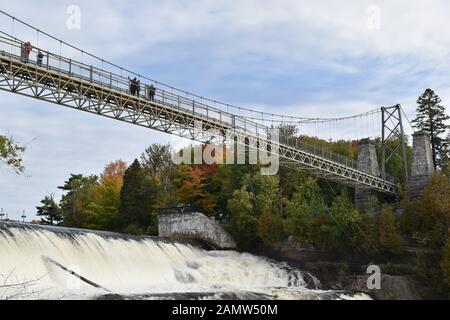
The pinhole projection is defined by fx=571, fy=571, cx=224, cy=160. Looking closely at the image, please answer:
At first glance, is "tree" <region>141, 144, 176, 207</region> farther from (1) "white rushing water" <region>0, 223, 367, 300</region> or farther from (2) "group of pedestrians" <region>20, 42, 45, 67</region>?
(2) "group of pedestrians" <region>20, 42, 45, 67</region>

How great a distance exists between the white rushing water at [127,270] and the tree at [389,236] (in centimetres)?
574

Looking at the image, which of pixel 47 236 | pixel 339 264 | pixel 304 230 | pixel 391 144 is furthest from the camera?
pixel 391 144

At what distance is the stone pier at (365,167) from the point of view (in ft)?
165

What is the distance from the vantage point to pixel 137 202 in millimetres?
53625

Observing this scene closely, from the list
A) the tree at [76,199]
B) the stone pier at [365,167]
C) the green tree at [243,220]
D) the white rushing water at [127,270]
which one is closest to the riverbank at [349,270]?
the green tree at [243,220]

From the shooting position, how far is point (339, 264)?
123 ft

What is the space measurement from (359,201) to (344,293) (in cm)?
2299

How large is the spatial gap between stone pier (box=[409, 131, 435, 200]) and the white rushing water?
57.5 feet

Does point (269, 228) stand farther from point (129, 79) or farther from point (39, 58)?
point (39, 58)

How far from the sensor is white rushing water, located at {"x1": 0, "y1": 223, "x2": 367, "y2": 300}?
22.4 metres

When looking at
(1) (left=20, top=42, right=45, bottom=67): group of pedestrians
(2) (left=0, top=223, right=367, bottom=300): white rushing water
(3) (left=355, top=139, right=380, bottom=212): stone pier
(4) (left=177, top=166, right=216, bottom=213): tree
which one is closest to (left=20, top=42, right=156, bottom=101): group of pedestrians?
(1) (left=20, top=42, right=45, bottom=67): group of pedestrians
